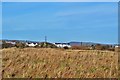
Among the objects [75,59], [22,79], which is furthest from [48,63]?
[22,79]

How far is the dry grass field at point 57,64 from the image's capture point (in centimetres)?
1527

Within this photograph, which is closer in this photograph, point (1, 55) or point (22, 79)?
point (22, 79)

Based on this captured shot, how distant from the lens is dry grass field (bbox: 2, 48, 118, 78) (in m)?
15.3

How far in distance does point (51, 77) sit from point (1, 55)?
4219 mm

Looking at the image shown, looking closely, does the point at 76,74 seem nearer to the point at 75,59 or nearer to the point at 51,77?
the point at 51,77

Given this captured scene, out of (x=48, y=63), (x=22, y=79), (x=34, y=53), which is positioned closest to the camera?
(x=22, y=79)

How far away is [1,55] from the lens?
17938mm

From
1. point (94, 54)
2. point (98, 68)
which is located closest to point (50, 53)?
point (94, 54)

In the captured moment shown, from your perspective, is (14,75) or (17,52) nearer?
(14,75)

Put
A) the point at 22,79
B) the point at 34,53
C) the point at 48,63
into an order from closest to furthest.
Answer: the point at 22,79
the point at 48,63
the point at 34,53

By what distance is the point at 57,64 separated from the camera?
55.1ft

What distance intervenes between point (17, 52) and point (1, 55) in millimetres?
1074

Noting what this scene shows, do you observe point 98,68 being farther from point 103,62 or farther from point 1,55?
point 1,55

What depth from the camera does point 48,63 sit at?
16922 millimetres
